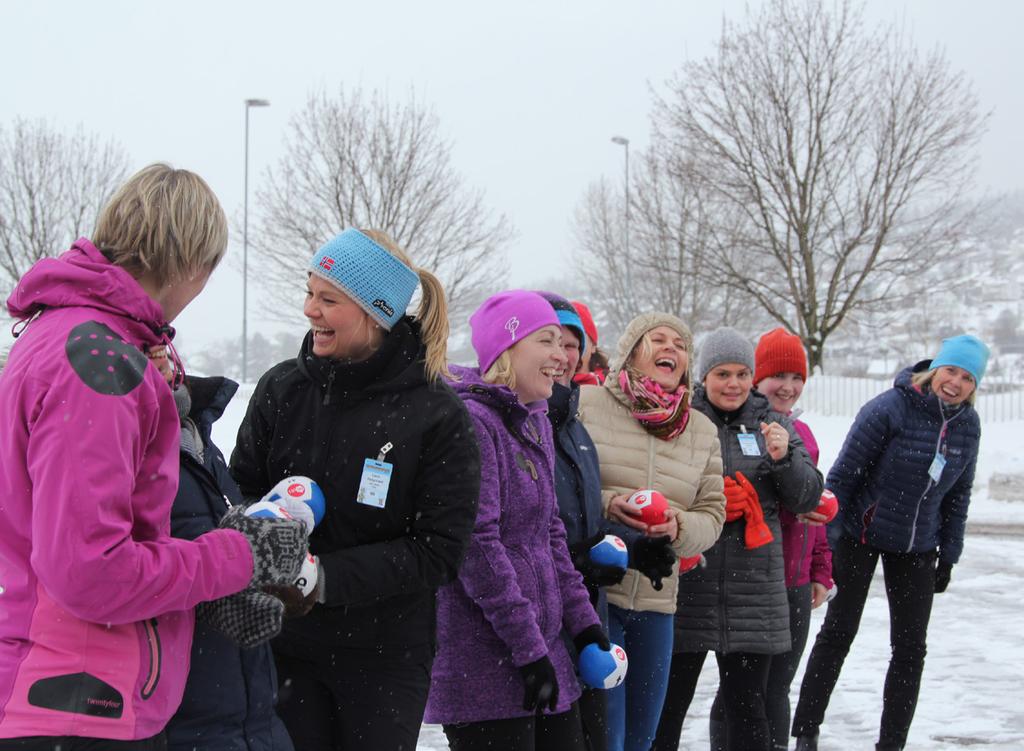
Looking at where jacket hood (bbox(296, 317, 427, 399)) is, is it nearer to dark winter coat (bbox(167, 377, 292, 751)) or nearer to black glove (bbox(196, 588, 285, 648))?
dark winter coat (bbox(167, 377, 292, 751))

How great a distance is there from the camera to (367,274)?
2689 millimetres

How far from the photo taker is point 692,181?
2438cm

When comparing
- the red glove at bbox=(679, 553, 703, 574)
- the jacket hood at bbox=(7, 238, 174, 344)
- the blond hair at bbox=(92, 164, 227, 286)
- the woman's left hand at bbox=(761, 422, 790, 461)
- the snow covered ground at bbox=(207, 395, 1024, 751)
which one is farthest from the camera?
the snow covered ground at bbox=(207, 395, 1024, 751)

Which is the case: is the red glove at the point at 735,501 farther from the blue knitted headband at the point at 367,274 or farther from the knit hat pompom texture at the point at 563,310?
the blue knitted headband at the point at 367,274

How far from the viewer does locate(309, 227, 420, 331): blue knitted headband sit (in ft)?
8.80

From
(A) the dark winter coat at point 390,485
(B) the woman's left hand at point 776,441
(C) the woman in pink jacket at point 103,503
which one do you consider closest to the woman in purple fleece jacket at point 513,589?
(A) the dark winter coat at point 390,485

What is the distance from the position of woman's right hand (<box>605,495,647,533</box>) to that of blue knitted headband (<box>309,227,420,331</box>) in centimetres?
139

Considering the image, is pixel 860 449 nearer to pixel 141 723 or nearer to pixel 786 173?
pixel 141 723

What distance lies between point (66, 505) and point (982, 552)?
10.4 m

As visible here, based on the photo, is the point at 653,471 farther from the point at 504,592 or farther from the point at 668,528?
the point at 504,592

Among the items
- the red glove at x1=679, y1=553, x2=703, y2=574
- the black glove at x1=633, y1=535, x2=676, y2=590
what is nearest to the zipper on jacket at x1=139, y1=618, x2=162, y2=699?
the black glove at x1=633, y1=535, x2=676, y2=590

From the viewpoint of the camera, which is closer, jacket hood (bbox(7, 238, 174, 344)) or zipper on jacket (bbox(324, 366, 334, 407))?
jacket hood (bbox(7, 238, 174, 344))

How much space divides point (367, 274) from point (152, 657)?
1.19m

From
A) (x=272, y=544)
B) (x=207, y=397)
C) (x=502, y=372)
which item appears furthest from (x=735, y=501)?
(x=272, y=544)
